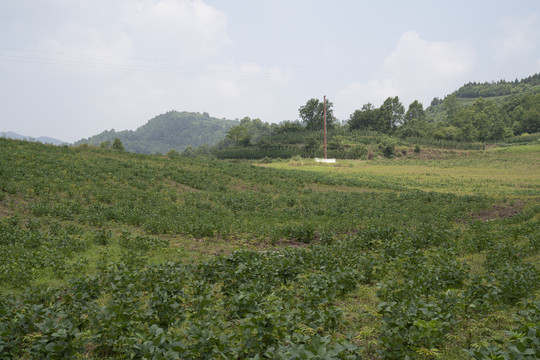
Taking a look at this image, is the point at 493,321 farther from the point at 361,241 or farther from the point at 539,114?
the point at 539,114

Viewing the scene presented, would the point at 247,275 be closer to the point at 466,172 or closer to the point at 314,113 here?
the point at 466,172

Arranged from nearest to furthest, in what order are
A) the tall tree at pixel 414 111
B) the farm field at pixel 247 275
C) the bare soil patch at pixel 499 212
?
the farm field at pixel 247 275 < the bare soil patch at pixel 499 212 < the tall tree at pixel 414 111

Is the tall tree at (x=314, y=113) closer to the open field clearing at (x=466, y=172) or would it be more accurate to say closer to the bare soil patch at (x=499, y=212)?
the open field clearing at (x=466, y=172)

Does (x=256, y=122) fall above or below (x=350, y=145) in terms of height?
above

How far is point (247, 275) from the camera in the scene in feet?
23.9

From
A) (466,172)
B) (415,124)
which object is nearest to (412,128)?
(415,124)

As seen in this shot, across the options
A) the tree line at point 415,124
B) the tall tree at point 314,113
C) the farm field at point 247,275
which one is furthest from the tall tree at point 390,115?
the farm field at point 247,275

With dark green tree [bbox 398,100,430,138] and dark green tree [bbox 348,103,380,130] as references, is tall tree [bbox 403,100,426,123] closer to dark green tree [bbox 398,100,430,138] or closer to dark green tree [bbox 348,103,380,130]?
dark green tree [bbox 398,100,430,138]

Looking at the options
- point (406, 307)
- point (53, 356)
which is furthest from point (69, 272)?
point (406, 307)

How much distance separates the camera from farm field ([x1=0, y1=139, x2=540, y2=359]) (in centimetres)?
446

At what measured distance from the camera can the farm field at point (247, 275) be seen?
14.6 ft

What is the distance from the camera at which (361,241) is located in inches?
448

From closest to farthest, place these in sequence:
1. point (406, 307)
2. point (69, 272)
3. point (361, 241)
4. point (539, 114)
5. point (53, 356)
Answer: point (53, 356)
point (406, 307)
point (69, 272)
point (361, 241)
point (539, 114)

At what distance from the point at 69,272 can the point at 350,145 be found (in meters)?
74.4
